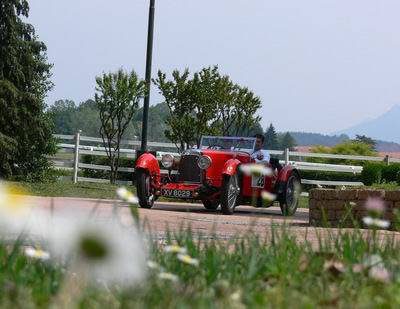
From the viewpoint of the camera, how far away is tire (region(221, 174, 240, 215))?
43.2ft

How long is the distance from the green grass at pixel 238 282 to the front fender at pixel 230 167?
894 cm

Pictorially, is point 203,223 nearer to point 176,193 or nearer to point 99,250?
point 176,193

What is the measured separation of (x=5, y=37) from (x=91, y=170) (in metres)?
4.51

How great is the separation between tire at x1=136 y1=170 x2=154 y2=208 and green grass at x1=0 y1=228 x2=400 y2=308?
9415mm

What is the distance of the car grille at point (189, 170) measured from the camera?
13.8 metres

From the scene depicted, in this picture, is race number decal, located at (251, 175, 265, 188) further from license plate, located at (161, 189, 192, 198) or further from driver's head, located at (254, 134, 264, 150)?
license plate, located at (161, 189, 192, 198)

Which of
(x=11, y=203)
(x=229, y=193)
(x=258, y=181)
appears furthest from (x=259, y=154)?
(x=11, y=203)

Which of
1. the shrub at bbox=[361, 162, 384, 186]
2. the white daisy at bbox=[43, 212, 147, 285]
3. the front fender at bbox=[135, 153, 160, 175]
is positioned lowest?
the shrub at bbox=[361, 162, 384, 186]

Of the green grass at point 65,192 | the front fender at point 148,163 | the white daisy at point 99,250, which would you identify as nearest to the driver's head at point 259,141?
the front fender at point 148,163

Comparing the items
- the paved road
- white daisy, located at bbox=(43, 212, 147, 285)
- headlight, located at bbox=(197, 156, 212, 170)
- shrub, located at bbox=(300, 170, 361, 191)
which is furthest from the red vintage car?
shrub, located at bbox=(300, 170, 361, 191)

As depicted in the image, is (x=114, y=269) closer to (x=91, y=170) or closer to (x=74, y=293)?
(x=74, y=293)

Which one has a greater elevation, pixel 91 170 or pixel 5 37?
pixel 5 37

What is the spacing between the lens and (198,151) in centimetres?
1398

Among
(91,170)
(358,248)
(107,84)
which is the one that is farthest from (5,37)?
(358,248)
